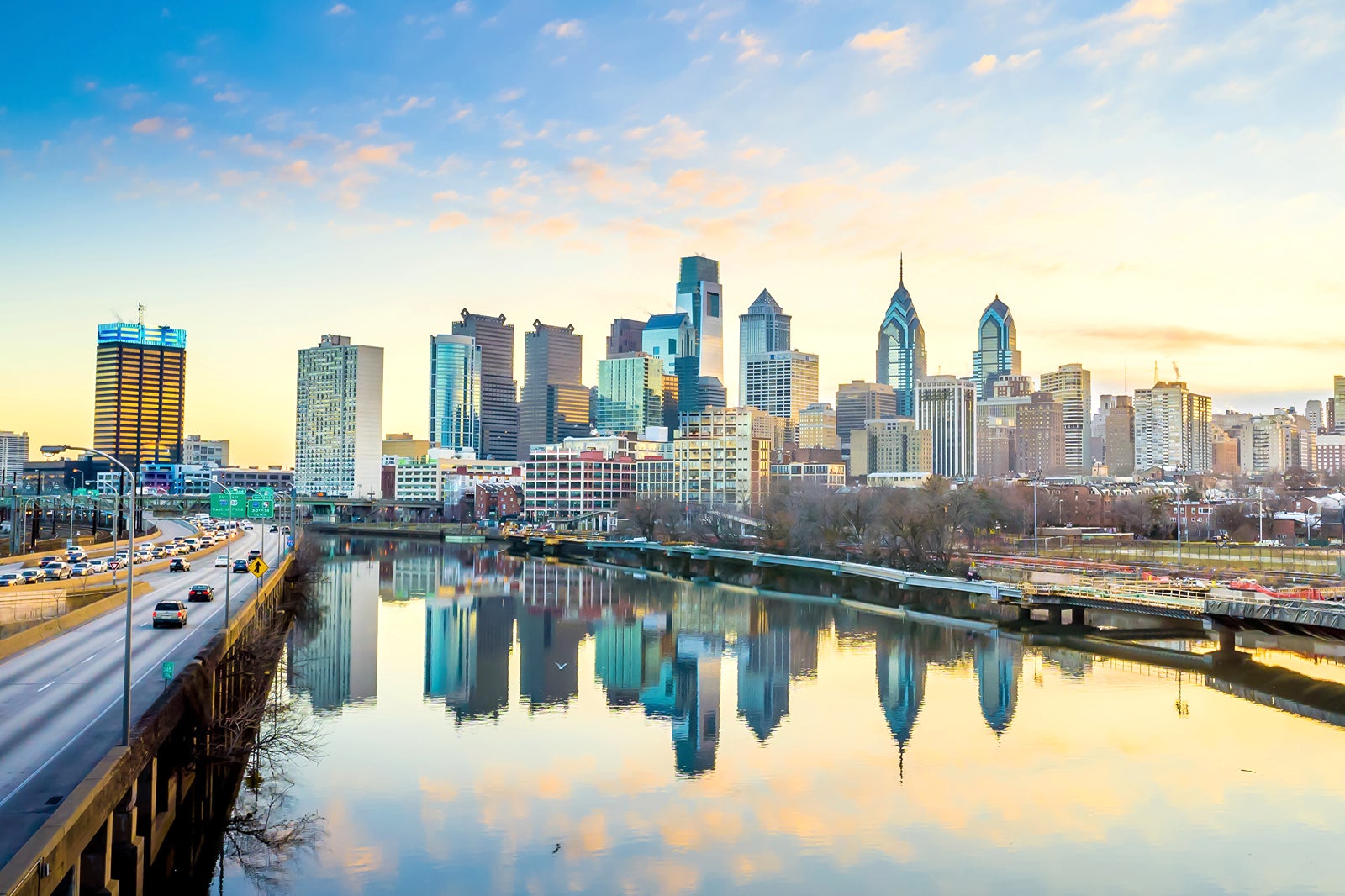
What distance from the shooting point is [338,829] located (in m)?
31.2

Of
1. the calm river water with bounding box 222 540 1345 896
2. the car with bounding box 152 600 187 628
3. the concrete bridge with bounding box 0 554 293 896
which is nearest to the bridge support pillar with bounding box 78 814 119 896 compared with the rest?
the concrete bridge with bounding box 0 554 293 896

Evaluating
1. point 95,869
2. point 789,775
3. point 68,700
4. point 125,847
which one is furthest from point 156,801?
point 789,775

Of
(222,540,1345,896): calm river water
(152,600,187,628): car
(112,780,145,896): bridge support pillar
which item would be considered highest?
(152,600,187,628): car

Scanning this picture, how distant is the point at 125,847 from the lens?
23.0 meters

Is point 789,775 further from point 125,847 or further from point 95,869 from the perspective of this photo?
point 95,869

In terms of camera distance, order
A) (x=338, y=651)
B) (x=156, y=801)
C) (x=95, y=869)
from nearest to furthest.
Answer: (x=95, y=869) < (x=156, y=801) < (x=338, y=651)

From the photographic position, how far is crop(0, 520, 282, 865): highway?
2128cm

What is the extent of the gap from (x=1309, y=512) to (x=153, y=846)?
156 metres

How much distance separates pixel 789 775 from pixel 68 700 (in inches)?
857

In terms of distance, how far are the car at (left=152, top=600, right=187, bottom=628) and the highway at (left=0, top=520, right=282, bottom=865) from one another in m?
0.37

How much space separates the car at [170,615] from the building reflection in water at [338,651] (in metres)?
6.48

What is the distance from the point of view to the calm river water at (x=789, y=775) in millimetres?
28859

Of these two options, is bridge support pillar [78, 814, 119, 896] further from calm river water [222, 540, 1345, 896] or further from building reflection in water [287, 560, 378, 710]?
building reflection in water [287, 560, 378, 710]

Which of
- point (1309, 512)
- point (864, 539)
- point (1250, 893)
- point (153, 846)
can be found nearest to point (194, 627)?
point (153, 846)
